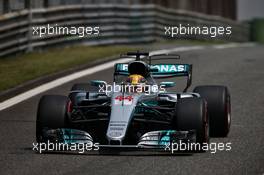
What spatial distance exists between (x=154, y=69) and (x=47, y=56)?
1084 centimetres

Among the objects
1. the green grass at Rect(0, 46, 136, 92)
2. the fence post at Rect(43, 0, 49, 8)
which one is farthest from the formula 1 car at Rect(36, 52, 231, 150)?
the fence post at Rect(43, 0, 49, 8)

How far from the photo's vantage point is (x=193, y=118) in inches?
442

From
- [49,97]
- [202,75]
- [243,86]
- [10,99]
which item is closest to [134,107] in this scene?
[49,97]

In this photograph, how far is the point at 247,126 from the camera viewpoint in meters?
13.5

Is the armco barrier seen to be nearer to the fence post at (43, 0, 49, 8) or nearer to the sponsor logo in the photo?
the fence post at (43, 0, 49, 8)

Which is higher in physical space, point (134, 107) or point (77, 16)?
point (77, 16)

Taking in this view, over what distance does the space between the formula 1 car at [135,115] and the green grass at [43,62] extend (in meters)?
5.38

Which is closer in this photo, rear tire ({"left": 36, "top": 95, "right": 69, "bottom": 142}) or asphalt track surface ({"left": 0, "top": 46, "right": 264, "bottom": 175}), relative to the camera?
A: asphalt track surface ({"left": 0, "top": 46, "right": 264, "bottom": 175})

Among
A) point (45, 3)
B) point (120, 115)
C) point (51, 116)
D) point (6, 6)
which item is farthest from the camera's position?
point (45, 3)

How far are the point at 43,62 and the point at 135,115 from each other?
10.3m

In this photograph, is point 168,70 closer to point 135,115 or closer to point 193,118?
point 135,115

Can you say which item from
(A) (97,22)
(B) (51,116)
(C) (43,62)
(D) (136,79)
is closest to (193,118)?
(D) (136,79)

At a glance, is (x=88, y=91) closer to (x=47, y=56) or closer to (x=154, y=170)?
(x=154, y=170)

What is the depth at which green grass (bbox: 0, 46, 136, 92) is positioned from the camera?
1884 centimetres
